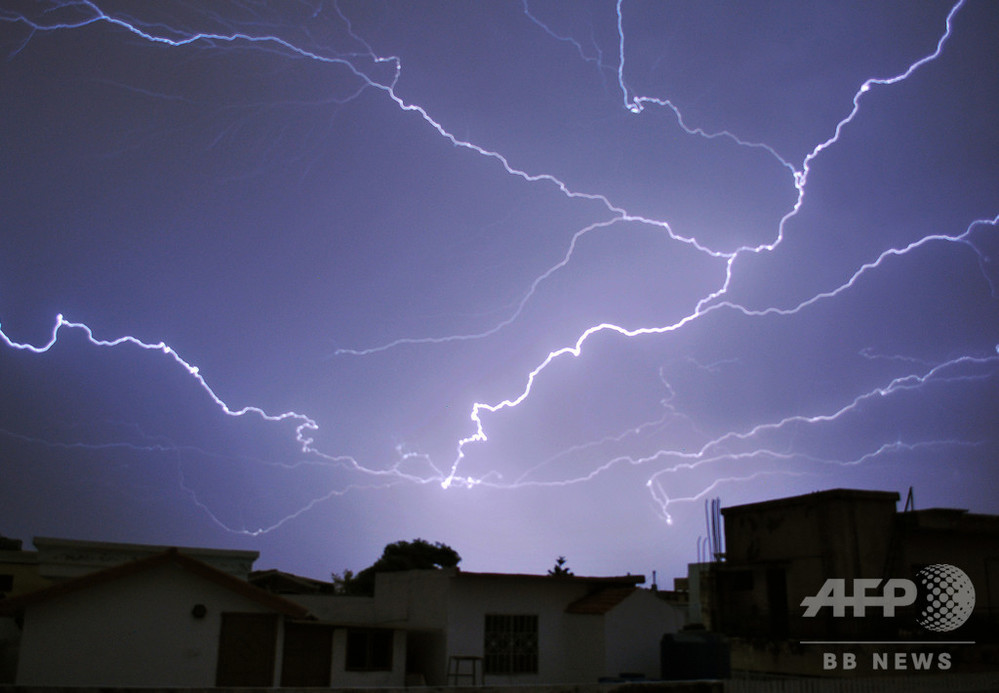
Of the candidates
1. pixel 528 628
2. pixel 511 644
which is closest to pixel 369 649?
pixel 511 644

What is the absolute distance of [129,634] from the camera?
13.4 metres

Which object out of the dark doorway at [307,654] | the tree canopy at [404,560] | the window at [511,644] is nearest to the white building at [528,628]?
the window at [511,644]

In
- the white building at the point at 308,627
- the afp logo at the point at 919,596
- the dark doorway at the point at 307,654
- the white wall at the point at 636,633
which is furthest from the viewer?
the afp logo at the point at 919,596

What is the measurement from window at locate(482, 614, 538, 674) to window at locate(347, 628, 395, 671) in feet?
7.87

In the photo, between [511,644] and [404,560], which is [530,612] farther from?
[404,560]

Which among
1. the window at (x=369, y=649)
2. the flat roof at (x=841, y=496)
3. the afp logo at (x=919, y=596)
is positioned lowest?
the window at (x=369, y=649)

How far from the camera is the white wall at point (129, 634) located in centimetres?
1288

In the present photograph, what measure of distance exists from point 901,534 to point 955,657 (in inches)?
147

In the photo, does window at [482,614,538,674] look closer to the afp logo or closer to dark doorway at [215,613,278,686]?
dark doorway at [215,613,278,686]

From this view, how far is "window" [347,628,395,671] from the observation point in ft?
57.3

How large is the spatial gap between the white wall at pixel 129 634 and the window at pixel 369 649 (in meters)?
4.09

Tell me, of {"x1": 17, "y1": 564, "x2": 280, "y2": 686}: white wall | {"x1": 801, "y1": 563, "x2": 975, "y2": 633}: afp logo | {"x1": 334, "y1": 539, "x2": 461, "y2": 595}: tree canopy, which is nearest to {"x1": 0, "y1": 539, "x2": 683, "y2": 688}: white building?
{"x1": 17, "y1": 564, "x2": 280, "y2": 686}: white wall

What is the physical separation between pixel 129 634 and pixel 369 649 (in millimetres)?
5999

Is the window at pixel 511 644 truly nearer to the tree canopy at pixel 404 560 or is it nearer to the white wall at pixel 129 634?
the white wall at pixel 129 634
